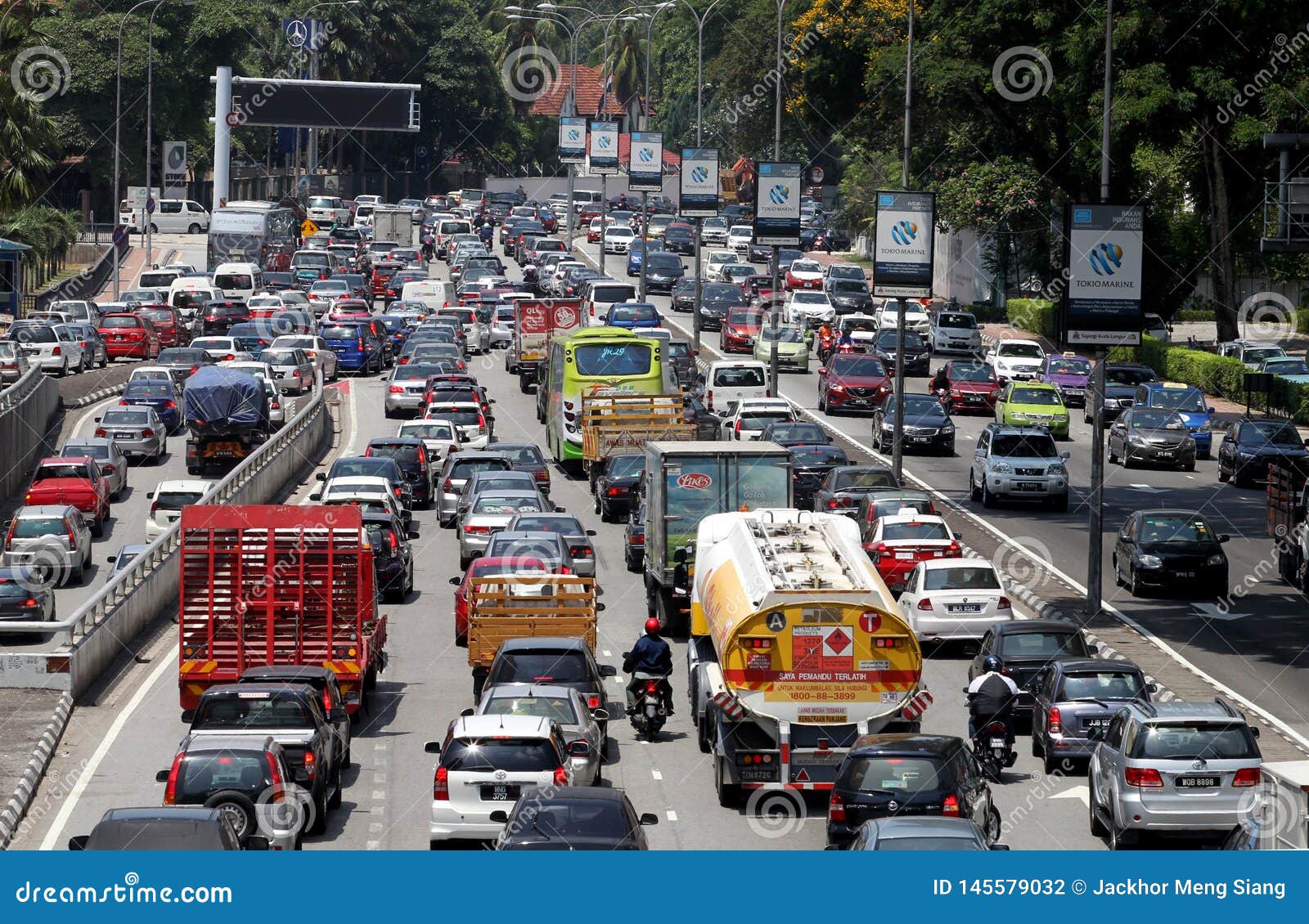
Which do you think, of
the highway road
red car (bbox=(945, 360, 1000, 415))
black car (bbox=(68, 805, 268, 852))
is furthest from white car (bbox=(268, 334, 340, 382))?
black car (bbox=(68, 805, 268, 852))

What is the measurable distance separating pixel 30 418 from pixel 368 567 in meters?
27.4

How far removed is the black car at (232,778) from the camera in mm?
18984

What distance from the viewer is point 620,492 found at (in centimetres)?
4159

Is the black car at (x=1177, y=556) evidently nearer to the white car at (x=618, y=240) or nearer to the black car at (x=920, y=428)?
the black car at (x=920, y=428)

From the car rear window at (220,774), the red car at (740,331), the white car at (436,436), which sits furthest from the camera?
the red car at (740,331)

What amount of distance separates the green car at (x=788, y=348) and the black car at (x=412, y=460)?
24.7 metres

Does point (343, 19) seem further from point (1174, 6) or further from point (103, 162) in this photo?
point (1174, 6)

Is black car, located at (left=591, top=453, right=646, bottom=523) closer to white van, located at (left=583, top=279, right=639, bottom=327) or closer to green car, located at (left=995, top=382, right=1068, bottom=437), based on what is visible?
green car, located at (left=995, top=382, right=1068, bottom=437)

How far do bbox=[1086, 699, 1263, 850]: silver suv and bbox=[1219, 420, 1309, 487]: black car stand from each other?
91.2 feet

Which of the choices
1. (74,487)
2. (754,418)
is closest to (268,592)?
(74,487)

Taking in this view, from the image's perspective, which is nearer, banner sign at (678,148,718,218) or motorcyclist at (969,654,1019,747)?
motorcyclist at (969,654,1019,747)

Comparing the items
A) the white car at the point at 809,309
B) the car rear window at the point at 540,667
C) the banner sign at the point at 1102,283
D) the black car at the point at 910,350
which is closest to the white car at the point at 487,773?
the car rear window at the point at 540,667

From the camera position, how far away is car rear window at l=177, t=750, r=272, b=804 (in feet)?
63.2

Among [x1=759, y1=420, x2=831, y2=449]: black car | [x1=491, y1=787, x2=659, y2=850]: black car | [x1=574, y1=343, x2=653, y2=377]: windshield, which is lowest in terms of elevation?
[x1=491, y1=787, x2=659, y2=850]: black car
